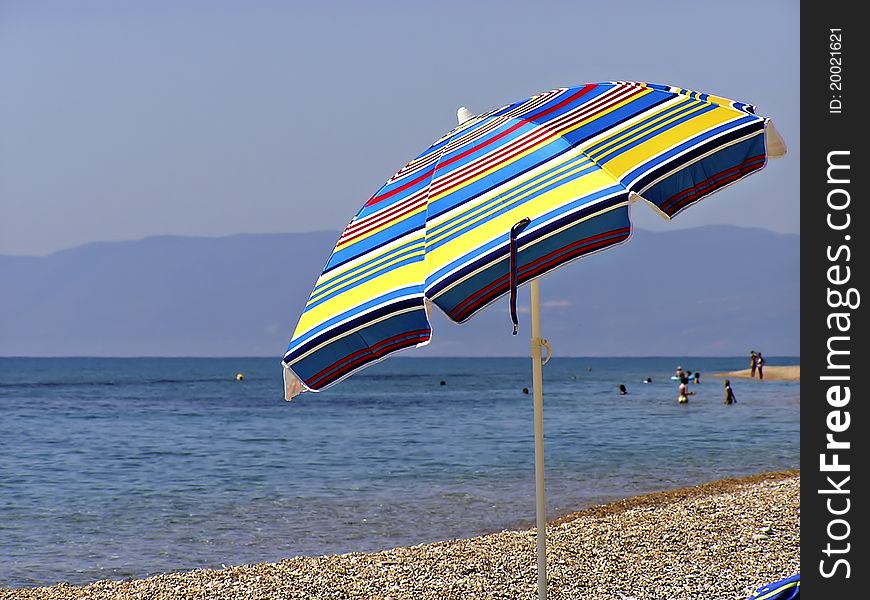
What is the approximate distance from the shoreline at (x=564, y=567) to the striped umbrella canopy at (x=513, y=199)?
450cm

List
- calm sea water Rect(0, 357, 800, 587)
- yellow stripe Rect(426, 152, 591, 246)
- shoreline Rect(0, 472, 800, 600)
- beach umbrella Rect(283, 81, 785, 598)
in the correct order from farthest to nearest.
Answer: calm sea water Rect(0, 357, 800, 587) → shoreline Rect(0, 472, 800, 600) → yellow stripe Rect(426, 152, 591, 246) → beach umbrella Rect(283, 81, 785, 598)

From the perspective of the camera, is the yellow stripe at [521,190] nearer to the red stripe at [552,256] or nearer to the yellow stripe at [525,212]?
the yellow stripe at [525,212]

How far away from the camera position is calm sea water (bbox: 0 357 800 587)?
1207 cm

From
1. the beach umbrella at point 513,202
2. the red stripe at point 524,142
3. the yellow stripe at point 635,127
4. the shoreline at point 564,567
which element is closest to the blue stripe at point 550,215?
the beach umbrella at point 513,202

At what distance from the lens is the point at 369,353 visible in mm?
3736

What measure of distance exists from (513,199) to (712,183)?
2.47 ft

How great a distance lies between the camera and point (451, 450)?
22.6 meters

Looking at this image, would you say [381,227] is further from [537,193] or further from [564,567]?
[564,567]

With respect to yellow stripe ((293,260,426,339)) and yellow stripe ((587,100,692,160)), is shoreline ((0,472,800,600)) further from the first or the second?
yellow stripe ((587,100,692,160))
